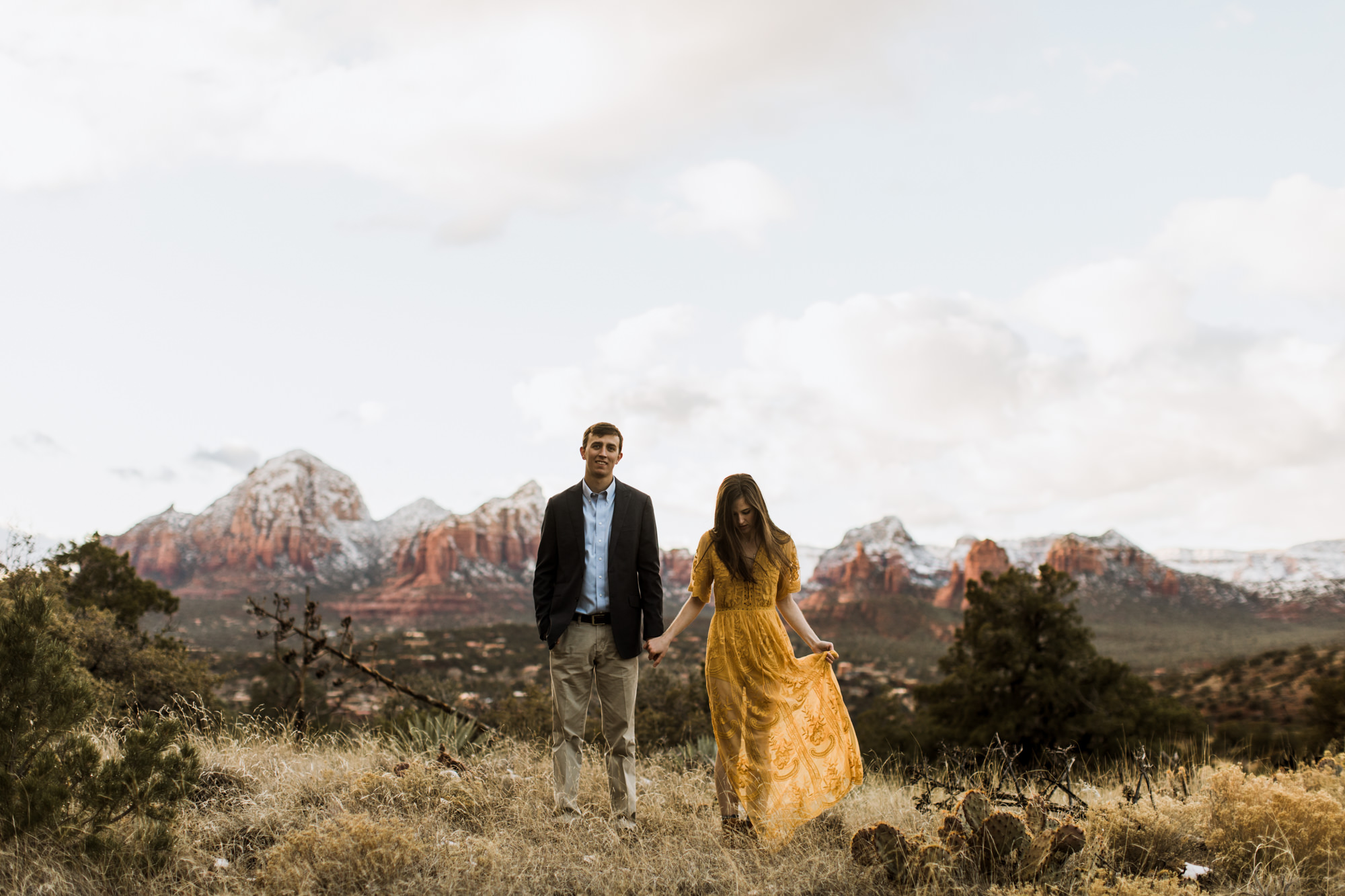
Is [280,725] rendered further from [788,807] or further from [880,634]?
[880,634]

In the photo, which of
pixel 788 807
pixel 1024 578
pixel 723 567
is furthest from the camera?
pixel 1024 578

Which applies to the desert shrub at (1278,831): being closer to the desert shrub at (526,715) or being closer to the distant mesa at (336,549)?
the desert shrub at (526,715)

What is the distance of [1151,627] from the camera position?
209 ft

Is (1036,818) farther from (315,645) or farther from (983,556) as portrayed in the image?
(983,556)

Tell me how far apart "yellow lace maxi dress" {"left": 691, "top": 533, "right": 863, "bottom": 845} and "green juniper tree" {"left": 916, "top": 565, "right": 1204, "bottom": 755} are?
13.1 m

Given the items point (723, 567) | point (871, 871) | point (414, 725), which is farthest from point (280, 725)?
point (871, 871)

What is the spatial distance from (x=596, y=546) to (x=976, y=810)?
2.33 meters

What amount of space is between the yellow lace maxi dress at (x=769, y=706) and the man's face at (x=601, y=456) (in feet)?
2.26

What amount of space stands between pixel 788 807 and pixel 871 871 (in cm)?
54

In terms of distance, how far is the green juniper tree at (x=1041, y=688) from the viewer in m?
16.0

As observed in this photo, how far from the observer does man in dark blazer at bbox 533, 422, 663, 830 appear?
4.31m

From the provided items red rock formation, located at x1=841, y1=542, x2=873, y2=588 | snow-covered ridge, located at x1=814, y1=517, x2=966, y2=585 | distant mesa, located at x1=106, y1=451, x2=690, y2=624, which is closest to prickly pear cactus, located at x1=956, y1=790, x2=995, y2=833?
distant mesa, located at x1=106, y1=451, x2=690, y2=624

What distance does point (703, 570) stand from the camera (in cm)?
441

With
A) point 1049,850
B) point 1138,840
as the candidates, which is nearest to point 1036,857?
point 1049,850
